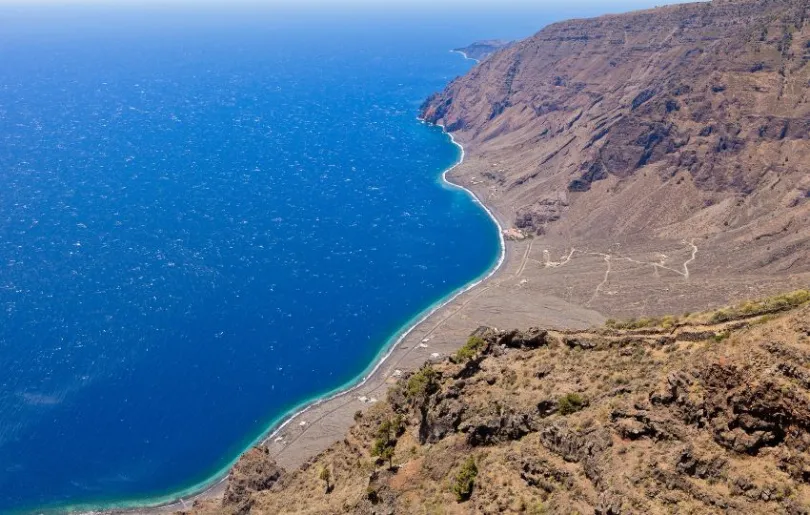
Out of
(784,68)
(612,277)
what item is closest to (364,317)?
(612,277)

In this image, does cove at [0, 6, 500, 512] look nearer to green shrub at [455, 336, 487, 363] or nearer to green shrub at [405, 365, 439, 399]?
green shrub at [405, 365, 439, 399]

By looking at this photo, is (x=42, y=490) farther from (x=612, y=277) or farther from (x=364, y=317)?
(x=612, y=277)

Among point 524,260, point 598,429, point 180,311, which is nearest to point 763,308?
point 598,429

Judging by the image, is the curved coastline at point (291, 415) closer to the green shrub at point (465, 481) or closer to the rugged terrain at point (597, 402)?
the rugged terrain at point (597, 402)

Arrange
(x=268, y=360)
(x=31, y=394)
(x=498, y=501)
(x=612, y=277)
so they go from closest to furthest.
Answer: (x=498, y=501)
(x=31, y=394)
(x=268, y=360)
(x=612, y=277)

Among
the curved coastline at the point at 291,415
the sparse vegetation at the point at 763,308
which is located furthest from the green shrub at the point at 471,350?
the curved coastline at the point at 291,415

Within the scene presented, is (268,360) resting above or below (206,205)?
below

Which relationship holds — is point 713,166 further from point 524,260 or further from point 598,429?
point 598,429

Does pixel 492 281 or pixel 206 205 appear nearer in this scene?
pixel 492 281
